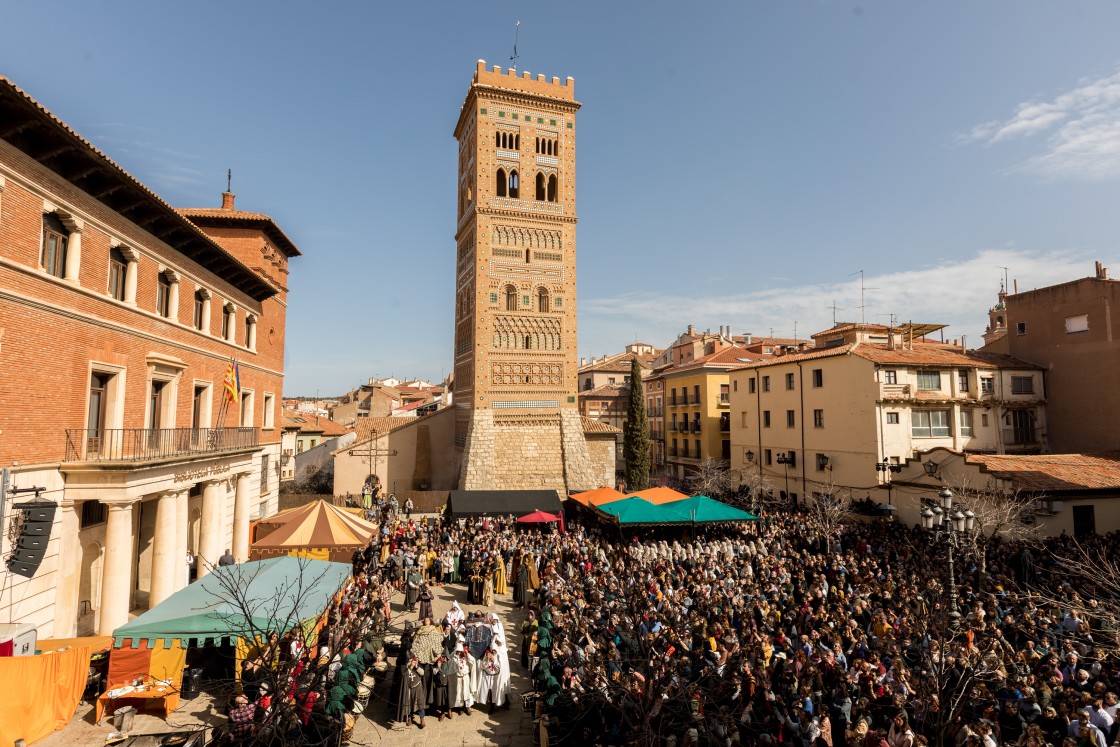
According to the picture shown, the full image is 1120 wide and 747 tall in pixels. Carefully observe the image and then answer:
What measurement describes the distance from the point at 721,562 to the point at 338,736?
45.5 ft

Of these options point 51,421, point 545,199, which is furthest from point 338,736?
point 545,199

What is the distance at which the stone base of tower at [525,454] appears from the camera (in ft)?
113

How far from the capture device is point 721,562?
19438 mm

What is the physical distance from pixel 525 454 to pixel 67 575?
23.9 meters

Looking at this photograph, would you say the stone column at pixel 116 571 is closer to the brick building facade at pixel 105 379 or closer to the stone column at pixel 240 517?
the brick building facade at pixel 105 379

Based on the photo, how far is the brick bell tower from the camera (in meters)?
35.4

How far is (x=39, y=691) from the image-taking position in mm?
9766

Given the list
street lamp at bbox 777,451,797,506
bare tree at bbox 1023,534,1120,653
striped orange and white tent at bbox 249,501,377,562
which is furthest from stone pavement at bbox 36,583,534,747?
street lamp at bbox 777,451,797,506

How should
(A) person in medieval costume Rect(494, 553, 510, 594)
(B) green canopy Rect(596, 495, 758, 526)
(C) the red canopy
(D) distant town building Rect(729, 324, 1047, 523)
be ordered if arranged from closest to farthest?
(A) person in medieval costume Rect(494, 553, 510, 594)
(B) green canopy Rect(596, 495, 758, 526)
(C) the red canopy
(D) distant town building Rect(729, 324, 1047, 523)

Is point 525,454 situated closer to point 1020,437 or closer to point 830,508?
point 830,508

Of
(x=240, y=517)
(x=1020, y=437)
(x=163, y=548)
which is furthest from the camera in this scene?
(x=1020, y=437)

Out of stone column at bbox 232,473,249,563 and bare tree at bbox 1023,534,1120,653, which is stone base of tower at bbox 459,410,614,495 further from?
bare tree at bbox 1023,534,1120,653

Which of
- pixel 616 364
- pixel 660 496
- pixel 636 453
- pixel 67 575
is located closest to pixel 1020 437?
pixel 660 496

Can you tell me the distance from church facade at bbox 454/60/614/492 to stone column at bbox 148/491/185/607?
18937mm
